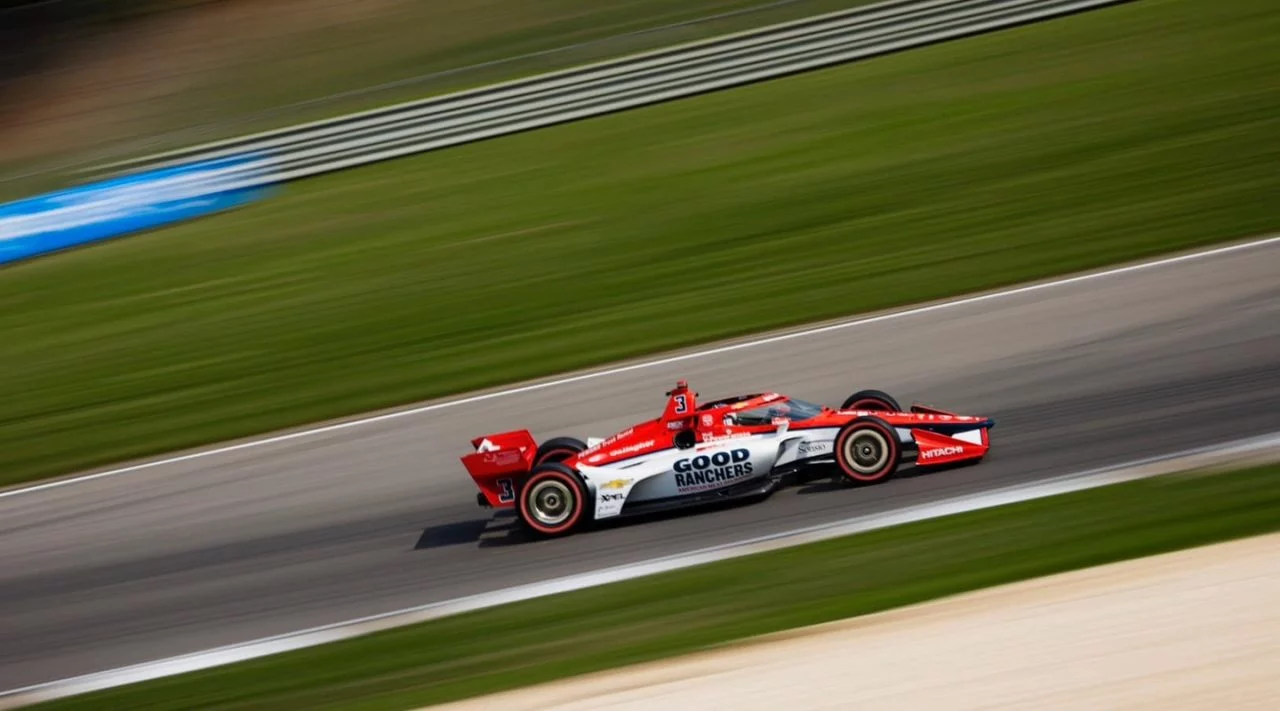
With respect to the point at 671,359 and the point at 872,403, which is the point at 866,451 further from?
the point at 671,359

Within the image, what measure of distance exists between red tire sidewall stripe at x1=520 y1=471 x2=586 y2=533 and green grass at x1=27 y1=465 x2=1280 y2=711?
98cm

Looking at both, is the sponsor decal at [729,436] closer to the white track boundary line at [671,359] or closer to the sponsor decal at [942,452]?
the sponsor decal at [942,452]

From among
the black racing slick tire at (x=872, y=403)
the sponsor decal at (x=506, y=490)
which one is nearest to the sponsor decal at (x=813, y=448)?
the black racing slick tire at (x=872, y=403)

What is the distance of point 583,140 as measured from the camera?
19.1 m

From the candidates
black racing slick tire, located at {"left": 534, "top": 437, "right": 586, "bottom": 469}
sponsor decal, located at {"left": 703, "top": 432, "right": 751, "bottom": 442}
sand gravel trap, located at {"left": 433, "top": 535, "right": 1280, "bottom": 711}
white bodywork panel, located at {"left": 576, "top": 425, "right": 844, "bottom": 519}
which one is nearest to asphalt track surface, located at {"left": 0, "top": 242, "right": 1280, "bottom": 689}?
white bodywork panel, located at {"left": 576, "top": 425, "right": 844, "bottom": 519}

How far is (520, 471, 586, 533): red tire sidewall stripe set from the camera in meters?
9.05

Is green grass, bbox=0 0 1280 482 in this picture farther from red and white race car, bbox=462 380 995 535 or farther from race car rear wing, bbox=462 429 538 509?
red and white race car, bbox=462 380 995 535

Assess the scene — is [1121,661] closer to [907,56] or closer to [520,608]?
[520,608]

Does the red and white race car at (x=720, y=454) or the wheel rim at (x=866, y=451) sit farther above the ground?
the red and white race car at (x=720, y=454)

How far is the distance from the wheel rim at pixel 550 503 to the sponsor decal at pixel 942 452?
2438 millimetres

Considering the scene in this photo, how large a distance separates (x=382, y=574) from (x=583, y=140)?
1108 cm

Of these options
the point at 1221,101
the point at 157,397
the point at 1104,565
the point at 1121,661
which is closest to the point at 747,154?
the point at 1221,101

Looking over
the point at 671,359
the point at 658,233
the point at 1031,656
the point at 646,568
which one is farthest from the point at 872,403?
the point at 658,233

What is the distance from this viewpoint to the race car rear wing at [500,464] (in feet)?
30.3
